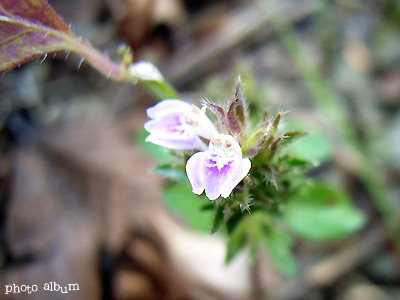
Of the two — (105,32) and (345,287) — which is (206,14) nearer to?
(105,32)

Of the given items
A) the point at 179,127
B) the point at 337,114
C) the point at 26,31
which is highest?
the point at 337,114

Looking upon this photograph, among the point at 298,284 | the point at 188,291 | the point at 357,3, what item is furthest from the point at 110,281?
the point at 357,3

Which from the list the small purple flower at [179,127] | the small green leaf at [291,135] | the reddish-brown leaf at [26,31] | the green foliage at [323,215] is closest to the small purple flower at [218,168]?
the small purple flower at [179,127]

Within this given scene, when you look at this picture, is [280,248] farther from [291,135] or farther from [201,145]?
[201,145]

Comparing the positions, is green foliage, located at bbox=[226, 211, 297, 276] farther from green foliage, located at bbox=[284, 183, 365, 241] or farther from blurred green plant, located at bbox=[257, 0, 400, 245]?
blurred green plant, located at bbox=[257, 0, 400, 245]

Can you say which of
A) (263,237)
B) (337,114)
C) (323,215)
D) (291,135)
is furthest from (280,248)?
(337,114)

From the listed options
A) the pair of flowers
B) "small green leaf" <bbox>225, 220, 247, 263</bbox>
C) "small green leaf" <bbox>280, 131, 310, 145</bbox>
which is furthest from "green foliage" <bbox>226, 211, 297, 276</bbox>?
the pair of flowers

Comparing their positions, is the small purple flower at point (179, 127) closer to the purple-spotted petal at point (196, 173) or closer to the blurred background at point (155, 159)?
the purple-spotted petal at point (196, 173)
